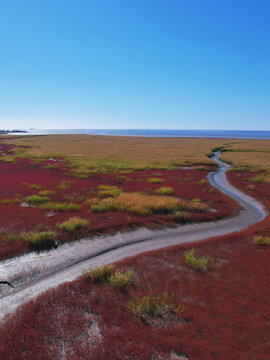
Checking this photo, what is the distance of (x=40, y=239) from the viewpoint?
1192cm

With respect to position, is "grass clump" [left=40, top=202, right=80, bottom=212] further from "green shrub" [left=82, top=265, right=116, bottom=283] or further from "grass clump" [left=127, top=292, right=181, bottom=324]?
"grass clump" [left=127, top=292, right=181, bottom=324]

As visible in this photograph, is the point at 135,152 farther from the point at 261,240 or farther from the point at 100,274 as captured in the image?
the point at 100,274

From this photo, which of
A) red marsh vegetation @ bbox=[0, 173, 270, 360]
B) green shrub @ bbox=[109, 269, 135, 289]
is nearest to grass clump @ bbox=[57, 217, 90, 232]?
red marsh vegetation @ bbox=[0, 173, 270, 360]

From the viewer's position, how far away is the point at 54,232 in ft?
42.0

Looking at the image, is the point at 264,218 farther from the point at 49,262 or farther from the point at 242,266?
the point at 49,262

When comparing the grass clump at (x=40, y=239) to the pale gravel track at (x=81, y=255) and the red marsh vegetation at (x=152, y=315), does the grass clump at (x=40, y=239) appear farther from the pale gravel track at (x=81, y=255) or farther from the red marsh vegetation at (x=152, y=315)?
the red marsh vegetation at (x=152, y=315)

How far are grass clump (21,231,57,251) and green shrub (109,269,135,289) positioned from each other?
5.29 meters

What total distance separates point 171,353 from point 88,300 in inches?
137

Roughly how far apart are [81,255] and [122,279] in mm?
3660

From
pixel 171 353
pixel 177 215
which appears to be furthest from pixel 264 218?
pixel 171 353

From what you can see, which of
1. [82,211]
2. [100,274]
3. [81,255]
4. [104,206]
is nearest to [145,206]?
[104,206]

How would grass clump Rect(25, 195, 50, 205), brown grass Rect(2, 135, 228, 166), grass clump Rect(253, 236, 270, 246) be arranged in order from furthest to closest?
brown grass Rect(2, 135, 228, 166) → grass clump Rect(25, 195, 50, 205) → grass clump Rect(253, 236, 270, 246)

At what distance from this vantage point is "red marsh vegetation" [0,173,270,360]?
5488 mm

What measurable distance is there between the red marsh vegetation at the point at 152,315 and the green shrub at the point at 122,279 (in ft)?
0.13
